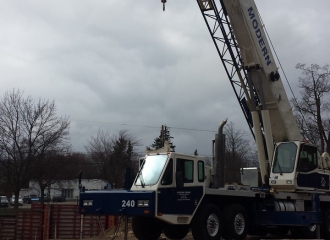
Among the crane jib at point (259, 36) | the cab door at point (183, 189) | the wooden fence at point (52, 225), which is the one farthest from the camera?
the wooden fence at point (52, 225)

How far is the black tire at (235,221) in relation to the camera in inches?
526

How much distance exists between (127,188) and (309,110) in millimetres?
27315

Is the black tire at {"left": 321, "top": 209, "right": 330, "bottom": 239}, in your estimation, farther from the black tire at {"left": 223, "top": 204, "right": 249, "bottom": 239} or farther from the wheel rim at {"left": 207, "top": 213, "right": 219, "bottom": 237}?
the wheel rim at {"left": 207, "top": 213, "right": 219, "bottom": 237}

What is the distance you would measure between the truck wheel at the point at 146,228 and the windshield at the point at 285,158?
4.40 meters

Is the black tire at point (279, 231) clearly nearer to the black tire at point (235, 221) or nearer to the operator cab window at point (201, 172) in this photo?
the black tire at point (235, 221)

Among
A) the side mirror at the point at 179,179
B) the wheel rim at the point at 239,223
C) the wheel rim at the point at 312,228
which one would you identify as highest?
the side mirror at the point at 179,179

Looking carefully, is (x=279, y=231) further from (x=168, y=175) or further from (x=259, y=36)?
(x=259, y=36)

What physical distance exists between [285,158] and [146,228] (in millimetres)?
5212

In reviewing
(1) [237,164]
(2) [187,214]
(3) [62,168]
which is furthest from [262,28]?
(1) [237,164]

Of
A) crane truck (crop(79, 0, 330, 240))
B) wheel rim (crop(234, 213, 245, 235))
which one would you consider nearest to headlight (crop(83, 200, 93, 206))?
crane truck (crop(79, 0, 330, 240))

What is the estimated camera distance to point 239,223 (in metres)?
13.8

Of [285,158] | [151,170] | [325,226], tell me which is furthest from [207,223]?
[325,226]

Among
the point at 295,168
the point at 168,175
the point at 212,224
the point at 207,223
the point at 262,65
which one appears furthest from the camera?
the point at 262,65

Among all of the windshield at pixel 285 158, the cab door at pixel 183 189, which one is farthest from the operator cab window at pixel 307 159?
the cab door at pixel 183 189
